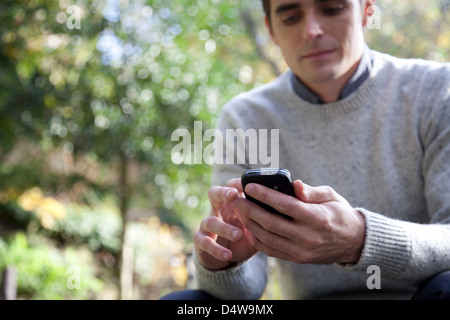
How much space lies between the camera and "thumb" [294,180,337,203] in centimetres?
87

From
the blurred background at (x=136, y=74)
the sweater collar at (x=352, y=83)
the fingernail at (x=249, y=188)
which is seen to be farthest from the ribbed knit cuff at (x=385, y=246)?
the blurred background at (x=136, y=74)

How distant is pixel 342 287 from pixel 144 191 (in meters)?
2.20

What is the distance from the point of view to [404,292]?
1221 millimetres

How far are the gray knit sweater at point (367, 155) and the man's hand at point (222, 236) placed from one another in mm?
35

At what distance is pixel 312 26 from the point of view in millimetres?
1245

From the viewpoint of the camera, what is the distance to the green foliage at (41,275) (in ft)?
11.1

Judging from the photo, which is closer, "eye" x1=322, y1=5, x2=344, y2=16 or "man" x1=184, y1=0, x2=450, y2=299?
"man" x1=184, y1=0, x2=450, y2=299

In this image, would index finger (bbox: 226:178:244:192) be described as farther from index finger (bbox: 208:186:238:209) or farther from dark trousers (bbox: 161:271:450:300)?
dark trousers (bbox: 161:271:450:300)

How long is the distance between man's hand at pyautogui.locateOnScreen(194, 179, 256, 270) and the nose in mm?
473

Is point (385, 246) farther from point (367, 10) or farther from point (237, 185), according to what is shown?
point (367, 10)

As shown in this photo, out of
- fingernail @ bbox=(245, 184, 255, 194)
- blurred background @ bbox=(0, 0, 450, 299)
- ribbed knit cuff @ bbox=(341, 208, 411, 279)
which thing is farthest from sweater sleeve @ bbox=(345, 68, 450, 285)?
blurred background @ bbox=(0, 0, 450, 299)

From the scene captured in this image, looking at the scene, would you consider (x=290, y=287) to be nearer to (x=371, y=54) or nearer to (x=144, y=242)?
(x=371, y=54)

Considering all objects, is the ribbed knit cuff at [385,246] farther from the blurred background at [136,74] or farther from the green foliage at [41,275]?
the green foliage at [41,275]
